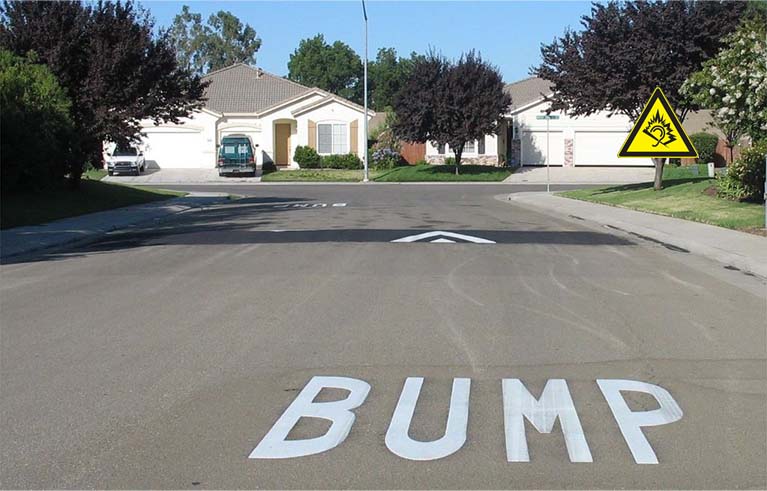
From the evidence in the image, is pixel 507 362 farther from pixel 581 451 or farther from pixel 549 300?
pixel 549 300

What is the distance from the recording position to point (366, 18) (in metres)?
51.1

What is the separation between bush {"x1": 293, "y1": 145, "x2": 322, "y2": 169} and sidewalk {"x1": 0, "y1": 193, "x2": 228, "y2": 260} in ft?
89.5

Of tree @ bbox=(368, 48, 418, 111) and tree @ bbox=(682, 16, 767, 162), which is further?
tree @ bbox=(368, 48, 418, 111)

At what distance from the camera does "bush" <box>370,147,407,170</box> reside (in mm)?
59844

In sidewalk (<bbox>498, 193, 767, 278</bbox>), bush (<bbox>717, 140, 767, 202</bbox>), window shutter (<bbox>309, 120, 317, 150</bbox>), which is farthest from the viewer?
window shutter (<bbox>309, 120, 317, 150</bbox>)

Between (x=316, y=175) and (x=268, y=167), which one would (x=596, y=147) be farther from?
(x=268, y=167)

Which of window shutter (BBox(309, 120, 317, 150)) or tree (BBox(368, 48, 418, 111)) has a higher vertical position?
tree (BBox(368, 48, 418, 111))

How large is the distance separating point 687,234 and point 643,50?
12.6m

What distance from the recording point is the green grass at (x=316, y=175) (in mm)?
53250

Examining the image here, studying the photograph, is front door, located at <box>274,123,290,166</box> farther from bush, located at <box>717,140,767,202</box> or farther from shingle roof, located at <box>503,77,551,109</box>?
bush, located at <box>717,140,767,202</box>

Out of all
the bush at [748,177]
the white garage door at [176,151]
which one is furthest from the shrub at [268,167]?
the bush at [748,177]

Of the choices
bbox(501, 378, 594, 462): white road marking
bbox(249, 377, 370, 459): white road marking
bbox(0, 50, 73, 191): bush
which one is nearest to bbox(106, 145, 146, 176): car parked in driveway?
bbox(0, 50, 73, 191): bush

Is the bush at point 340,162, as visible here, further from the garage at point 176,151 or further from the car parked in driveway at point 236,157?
the garage at point 176,151

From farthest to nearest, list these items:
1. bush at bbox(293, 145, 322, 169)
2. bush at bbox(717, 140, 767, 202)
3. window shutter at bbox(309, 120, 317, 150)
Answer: window shutter at bbox(309, 120, 317, 150)
bush at bbox(293, 145, 322, 169)
bush at bbox(717, 140, 767, 202)
